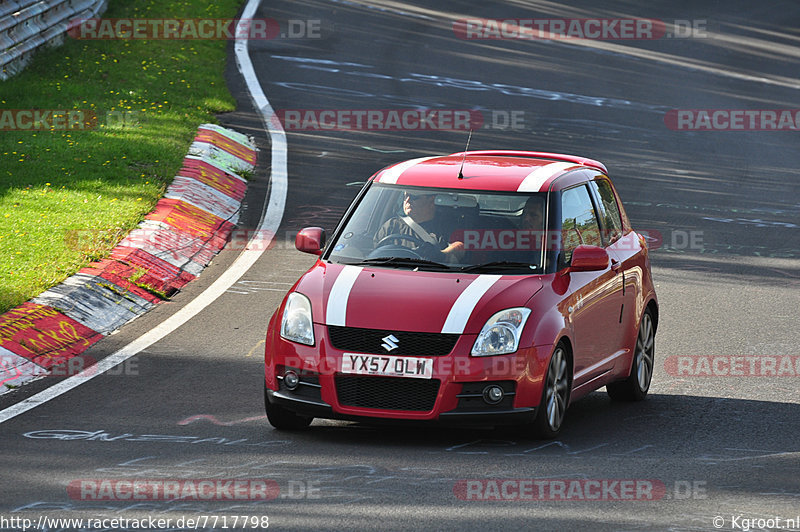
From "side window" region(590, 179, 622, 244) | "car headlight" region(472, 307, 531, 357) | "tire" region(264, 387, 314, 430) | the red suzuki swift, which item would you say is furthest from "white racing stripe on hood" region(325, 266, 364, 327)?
"side window" region(590, 179, 622, 244)

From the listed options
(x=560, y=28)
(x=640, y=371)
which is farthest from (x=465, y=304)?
(x=560, y=28)

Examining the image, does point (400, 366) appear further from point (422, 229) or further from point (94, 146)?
point (94, 146)

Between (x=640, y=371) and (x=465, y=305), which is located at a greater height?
(x=465, y=305)

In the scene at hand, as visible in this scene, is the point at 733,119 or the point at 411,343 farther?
the point at 733,119

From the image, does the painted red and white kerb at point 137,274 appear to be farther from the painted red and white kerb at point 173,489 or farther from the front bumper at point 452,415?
the painted red and white kerb at point 173,489

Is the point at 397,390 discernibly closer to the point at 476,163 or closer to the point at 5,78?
the point at 476,163

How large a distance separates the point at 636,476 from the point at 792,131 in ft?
57.5

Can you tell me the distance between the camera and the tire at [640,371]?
968 cm

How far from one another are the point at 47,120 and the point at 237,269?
20.4 ft

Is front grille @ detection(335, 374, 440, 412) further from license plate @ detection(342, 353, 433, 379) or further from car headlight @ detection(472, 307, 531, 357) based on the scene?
car headlight @ detection(472, 307, 531, 357)

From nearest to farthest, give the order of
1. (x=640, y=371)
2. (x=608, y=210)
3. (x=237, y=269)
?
(x=640, y=371) → (x=608, y=210) → (x=237, y=269)

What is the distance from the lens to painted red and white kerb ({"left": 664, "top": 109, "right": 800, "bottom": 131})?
2292 cm

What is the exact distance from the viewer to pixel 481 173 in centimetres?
921

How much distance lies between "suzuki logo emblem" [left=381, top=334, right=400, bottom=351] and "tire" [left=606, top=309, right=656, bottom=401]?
2.44 meters
